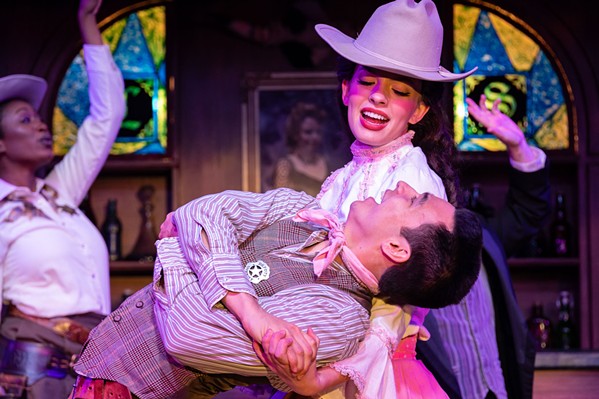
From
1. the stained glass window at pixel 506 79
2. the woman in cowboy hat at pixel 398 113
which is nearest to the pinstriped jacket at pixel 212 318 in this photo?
the woman in cowboy hat at pixel 398 113

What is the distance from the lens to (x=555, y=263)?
496 centimetres

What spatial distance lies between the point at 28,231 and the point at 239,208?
Answer: 168 cm

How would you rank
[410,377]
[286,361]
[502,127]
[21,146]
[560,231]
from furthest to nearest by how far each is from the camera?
[560,231] < [21,146] < [502,127] < [410,377] < [286,361]

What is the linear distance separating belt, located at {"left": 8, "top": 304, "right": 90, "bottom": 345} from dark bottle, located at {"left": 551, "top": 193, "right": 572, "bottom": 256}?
8.54ft

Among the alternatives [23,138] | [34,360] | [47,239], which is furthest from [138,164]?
[34,360]

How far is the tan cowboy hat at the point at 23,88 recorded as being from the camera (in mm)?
3664

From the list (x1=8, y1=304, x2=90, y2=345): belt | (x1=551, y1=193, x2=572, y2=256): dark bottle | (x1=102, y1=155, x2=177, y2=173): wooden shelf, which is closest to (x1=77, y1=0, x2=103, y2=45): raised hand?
(x1=8, y1=304, x2=90, y2=345): belt

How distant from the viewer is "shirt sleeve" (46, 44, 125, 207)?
12.3 feet

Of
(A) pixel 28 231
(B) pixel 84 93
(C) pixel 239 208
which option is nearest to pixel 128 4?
(B) pixel 84 93

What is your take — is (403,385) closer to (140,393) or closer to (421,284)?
(421,284)

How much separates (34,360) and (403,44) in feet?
5.62

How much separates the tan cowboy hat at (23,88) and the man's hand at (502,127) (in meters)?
1.63

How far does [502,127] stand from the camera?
3471 millimetres

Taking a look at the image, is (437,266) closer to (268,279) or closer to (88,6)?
(268,279)
